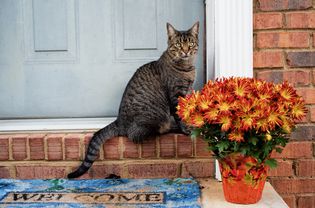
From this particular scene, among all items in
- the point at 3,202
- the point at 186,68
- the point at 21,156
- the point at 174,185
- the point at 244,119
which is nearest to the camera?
the point at 244,119

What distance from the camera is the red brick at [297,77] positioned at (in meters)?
2.19

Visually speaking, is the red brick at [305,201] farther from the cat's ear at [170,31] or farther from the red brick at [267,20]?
the cat's ear at [170,31]

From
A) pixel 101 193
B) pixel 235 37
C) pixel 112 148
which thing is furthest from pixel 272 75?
pixel 101 193

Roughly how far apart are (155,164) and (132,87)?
0.39 m

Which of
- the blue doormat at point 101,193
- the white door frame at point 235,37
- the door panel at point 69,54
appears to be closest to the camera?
the blue doormat at point 101,193

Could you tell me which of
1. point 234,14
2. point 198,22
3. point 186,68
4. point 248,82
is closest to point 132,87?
point 186,68

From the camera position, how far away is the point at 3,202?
1.92 m

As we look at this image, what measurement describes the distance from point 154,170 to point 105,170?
228mm

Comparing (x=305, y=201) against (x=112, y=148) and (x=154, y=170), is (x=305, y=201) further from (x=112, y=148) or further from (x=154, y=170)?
(x=112, y=148)

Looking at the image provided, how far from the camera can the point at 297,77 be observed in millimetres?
2193

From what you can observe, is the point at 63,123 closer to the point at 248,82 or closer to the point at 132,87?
the point at 132,87

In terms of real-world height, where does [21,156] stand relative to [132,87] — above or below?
below

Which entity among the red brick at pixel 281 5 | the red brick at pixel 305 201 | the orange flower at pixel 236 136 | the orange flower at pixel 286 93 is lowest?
the red brick at pixel 305 201

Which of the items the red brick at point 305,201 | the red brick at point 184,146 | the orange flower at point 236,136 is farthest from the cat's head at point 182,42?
the red brick at point 305,201
